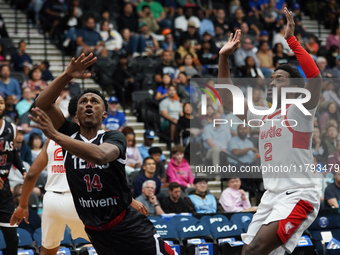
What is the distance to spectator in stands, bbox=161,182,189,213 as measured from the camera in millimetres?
10188

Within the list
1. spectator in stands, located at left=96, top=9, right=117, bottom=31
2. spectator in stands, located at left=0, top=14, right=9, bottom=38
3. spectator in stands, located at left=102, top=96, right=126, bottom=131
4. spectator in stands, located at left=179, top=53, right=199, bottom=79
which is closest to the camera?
spectator in stands, located at left=102, top=96, right=126, bottom=131

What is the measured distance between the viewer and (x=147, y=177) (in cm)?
1061

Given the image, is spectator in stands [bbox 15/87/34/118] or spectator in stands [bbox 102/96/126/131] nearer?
spectator in stands [bbox 15/87/34/118]

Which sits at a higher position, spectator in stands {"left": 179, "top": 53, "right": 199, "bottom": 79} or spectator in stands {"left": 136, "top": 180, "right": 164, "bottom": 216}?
spectator in stands {"left": 179, "top": 53, "right": 199, "bottom": 79}

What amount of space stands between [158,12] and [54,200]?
12.2 m

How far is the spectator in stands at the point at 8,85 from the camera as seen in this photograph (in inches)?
491

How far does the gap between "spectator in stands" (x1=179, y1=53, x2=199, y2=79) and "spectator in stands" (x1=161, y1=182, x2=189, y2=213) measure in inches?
199

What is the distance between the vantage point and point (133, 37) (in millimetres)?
15703

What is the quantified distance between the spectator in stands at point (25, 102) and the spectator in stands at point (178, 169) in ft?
10.6

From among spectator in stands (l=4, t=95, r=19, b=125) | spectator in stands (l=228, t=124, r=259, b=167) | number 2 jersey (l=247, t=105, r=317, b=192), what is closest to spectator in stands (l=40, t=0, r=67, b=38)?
spectator in stands (l=4, t=95, r=19, b=125)

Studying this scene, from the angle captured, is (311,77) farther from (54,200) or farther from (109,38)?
(109,38)

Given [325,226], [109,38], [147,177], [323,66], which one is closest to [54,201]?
[147,177]

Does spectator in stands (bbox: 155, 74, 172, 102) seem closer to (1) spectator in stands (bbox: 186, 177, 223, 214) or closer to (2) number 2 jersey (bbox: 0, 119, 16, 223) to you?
(1) spectator in stands (bbox: 186, 177, 223, 214)

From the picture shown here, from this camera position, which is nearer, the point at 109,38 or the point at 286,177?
the point at 286,177
